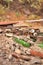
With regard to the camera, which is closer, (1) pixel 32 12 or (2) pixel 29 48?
(2) pixel 29 48

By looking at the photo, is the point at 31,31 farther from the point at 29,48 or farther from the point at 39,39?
the point at 29,48

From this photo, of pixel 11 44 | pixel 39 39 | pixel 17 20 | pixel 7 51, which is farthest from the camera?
pixel 17 20

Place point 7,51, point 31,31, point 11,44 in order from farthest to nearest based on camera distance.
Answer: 1. point 31,31
2. point 11,44
3. point 7,51

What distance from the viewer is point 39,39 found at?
832cm

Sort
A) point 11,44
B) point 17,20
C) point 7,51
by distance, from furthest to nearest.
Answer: point 17,20, point 11,44, point 7,51

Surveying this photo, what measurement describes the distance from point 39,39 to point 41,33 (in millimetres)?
648

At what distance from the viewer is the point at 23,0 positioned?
11.9 metres

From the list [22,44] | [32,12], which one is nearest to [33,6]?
[32,12]

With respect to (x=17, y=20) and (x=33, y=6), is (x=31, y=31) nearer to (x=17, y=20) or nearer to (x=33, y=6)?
(x=17, y=20)

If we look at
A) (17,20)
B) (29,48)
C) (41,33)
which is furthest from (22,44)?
(17,20)

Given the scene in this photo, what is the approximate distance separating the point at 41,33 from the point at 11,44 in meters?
1.96

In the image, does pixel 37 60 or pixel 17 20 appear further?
pixel 17 20

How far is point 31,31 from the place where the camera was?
8.89 metres

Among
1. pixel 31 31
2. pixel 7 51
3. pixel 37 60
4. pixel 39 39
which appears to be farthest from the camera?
pixel 31 31
